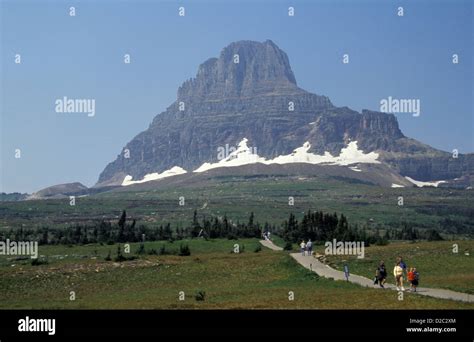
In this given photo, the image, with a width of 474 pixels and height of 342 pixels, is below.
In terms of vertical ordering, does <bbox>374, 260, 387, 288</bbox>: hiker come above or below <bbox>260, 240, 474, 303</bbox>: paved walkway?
above

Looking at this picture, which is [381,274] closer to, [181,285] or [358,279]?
[358,279]

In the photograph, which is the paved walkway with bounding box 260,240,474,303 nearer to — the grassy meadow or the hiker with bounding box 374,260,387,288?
the hiker with bounding box 374,260,387,288

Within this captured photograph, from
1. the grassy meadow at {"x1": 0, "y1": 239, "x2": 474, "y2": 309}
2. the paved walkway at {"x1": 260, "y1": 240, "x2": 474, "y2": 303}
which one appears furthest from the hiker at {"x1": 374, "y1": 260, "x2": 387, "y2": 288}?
the grassy meadow at {"x1": 0, "y1": 239, "x2": 474, "y2": 309}

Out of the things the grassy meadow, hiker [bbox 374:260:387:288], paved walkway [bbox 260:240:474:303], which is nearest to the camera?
the grassy meadow

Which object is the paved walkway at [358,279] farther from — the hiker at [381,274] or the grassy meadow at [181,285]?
the grassy meadow at [181,285]

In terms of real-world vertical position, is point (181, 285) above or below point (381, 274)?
below

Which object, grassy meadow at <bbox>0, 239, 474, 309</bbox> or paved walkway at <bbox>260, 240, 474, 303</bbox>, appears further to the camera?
paved walkway at <bbox>260, 240, 474, 303</bbox>

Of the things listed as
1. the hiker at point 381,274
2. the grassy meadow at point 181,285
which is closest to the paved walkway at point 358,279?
the hiker at point 381,274

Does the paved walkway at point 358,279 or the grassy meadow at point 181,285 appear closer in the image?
the grassy meadow at point 181,285

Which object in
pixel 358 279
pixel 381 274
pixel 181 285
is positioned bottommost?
pixel 181 285

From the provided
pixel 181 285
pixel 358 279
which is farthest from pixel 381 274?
pixel 181 285

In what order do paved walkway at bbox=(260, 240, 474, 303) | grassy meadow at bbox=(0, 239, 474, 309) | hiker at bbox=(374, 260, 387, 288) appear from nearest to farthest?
grassy meadow at bbox=(0, 239, 474, 309) < paved walkway at bbox=(260, 240, 474, 303) < hiker at bbox=(374, 260, 387, 288)
